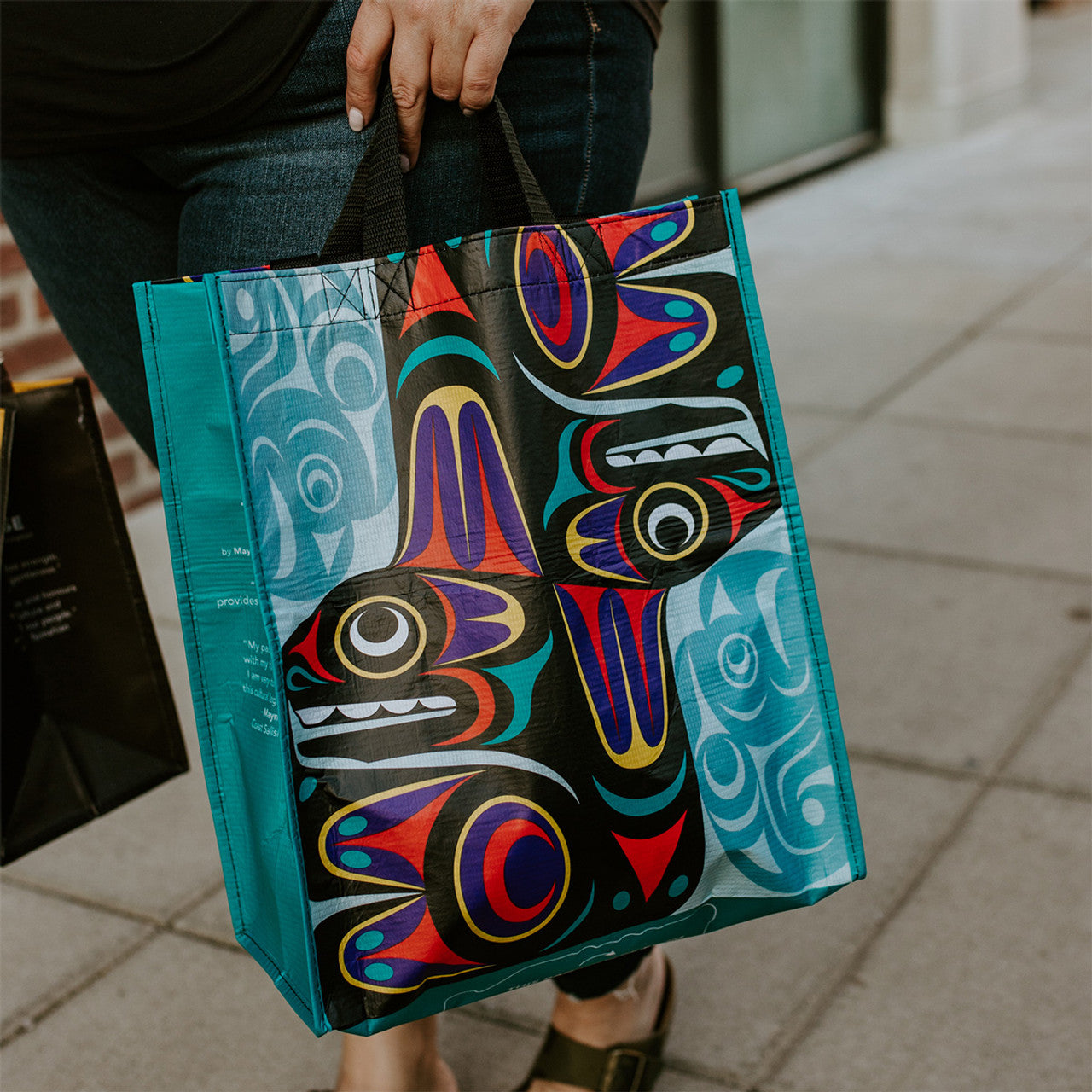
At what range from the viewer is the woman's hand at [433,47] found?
1.06 metres

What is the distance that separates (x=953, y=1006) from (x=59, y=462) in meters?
1.31

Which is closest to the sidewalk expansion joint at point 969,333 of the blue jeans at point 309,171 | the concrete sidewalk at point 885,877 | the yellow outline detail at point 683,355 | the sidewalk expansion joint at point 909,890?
the concrete sidewalk at point 885,877

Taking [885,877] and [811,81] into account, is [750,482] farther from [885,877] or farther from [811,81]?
[811,81]

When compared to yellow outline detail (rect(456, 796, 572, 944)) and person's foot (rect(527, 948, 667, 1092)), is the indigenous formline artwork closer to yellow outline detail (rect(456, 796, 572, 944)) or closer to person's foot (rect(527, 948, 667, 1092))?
yellow outline detail (rect(456, 796, 572, 944))

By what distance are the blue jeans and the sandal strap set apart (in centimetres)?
93

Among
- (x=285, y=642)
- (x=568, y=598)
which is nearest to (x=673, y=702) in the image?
(x=568, y=598)

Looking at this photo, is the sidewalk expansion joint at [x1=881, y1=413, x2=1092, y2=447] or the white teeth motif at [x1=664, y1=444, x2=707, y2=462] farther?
the sidewalk expansion joint at [x1=881, y1=413, x2=1092, y2=447]

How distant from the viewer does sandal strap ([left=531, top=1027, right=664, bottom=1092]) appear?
152 centimetres

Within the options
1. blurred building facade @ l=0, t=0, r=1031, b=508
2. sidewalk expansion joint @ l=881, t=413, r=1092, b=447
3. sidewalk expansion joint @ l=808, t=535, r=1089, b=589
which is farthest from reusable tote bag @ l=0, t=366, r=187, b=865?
blurred building facade @ l=0, t=0, r=1031, b=508

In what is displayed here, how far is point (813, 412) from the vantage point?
12.8ft

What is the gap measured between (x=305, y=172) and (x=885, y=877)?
1374mm

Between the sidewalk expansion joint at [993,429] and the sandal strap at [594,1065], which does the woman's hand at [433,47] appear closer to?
the sandal strap at [594,1065]

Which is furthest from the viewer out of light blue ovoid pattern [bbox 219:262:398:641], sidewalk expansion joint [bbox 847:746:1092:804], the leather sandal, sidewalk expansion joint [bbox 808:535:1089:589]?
sidewalk expansion joint [bbox 808:535:1089:589]

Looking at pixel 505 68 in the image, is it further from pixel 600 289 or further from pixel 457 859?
pixel 457 859
